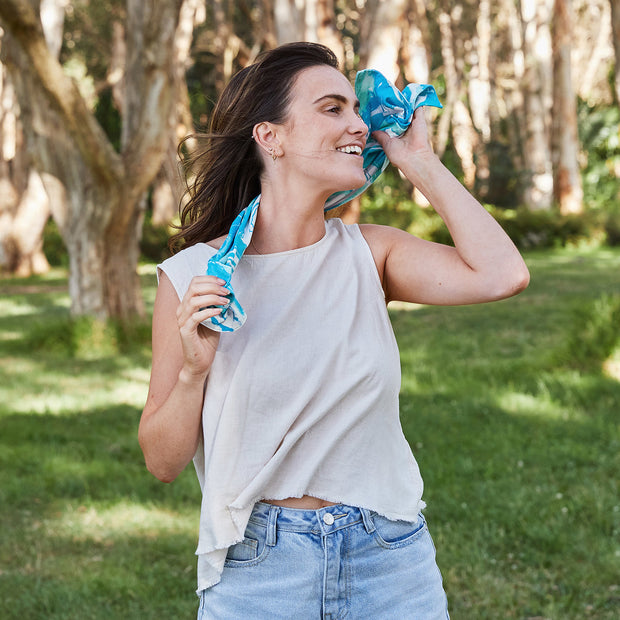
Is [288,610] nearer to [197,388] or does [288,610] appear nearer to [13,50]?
[197,388]

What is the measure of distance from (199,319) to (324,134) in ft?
2.15

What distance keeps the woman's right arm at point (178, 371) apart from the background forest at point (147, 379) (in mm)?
2355

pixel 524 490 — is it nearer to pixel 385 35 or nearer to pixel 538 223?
pixel 385 35

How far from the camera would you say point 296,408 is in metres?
2.10

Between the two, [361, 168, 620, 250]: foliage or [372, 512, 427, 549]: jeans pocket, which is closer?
[372, 512, 427, 549]: jeans pocket

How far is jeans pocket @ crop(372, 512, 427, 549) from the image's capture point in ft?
6.89

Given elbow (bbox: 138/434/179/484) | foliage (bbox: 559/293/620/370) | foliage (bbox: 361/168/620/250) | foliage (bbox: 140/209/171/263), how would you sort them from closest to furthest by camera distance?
elbow (bbox: 138/434/179/484), foliage (bbox: 559/293/620/370), foliage (bbox: 140/209/171/263), foliage (bbox: 361/168/620/250)

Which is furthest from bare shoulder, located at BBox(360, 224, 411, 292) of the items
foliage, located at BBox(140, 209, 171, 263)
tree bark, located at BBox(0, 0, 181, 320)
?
foliage, located at BBox(140, 209, 171, 263)

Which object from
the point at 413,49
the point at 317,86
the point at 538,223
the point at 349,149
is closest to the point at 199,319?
the point at 349,149

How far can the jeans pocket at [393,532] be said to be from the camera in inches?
82.7

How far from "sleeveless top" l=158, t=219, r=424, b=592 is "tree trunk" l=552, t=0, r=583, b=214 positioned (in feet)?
75.8

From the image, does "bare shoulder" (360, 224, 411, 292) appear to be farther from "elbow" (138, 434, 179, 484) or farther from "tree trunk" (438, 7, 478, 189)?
"tree trunk" (438, 7, 478, 189)

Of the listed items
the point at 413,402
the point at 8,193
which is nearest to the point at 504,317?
the point at 413,402

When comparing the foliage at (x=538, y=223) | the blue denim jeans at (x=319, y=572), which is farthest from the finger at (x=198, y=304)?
the foliage at (x=538, y=223)
